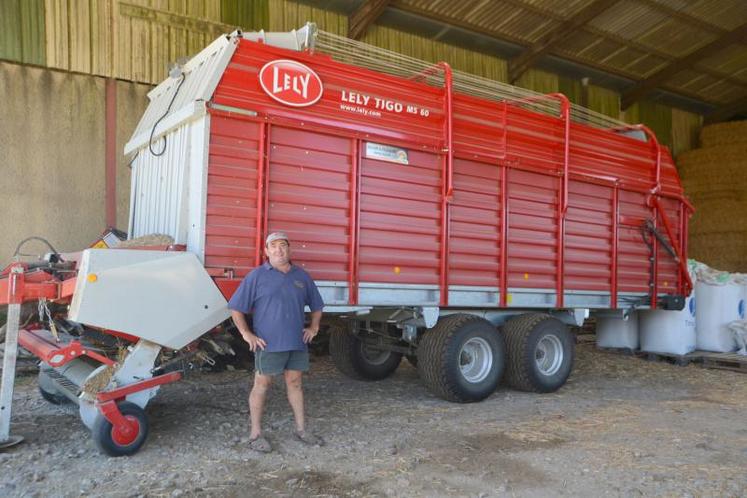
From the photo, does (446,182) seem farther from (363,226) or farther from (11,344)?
(11,344)

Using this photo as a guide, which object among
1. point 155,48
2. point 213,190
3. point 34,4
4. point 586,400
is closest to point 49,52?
point 34,4

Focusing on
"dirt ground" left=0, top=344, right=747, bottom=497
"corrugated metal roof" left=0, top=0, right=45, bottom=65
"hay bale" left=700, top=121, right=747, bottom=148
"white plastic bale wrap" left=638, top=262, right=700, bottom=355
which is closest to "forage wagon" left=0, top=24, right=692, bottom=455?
"dirt ground" left=0, top=344, right=747, bottom=497

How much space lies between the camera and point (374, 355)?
23.1 feet

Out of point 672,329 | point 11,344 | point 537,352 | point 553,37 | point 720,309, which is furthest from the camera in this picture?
point 553,37

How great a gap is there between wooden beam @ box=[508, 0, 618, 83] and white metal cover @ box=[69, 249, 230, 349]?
9.57 meters

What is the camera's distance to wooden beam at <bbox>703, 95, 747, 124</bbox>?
52.1ft

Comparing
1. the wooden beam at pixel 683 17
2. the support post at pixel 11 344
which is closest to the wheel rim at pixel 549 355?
the support post at pixel 11 344

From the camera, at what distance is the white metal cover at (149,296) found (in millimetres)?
3807

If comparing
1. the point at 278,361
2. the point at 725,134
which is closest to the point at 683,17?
the point at 725,134

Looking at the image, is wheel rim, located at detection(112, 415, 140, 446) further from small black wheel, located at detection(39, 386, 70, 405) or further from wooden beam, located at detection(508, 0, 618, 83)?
wooden beam, located at detection(508, 0, 618, 83)

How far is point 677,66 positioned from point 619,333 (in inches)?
295

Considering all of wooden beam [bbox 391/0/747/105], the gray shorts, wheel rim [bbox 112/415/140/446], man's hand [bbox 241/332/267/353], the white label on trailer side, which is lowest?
wheel rim [bbox 112/415/140/446]

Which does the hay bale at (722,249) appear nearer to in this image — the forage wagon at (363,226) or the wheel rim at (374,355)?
the forage wagon at (363,226)

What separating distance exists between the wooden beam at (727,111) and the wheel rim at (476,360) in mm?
13625
